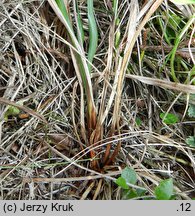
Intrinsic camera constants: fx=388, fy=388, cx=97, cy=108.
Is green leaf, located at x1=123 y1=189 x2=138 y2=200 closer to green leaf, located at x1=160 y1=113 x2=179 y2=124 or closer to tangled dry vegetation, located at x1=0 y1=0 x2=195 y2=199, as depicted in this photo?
tangled dry vegetation, located at x1=0 y1=0 x2=195 y2=199

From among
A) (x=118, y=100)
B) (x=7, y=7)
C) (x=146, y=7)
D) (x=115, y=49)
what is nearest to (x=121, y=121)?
(x=118, y=100)

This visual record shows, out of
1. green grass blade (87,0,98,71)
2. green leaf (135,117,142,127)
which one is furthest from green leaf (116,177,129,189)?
green grass blade (87,0,98,71)

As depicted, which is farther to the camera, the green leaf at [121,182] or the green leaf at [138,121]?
the green leaf at [138,121]

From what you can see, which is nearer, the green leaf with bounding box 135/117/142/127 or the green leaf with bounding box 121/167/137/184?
the green leaf with bounding box 121/167/137/184

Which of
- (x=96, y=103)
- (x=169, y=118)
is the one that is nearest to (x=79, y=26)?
(x=96, y=103)

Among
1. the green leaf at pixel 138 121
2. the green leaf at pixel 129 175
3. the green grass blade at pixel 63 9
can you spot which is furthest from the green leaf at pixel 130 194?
the green grass blade at pixel 63 9

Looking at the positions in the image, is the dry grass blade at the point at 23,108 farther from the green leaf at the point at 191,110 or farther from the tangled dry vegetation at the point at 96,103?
the green leaf at the point at 191,110

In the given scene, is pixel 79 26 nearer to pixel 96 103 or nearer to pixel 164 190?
pixel 96 103
